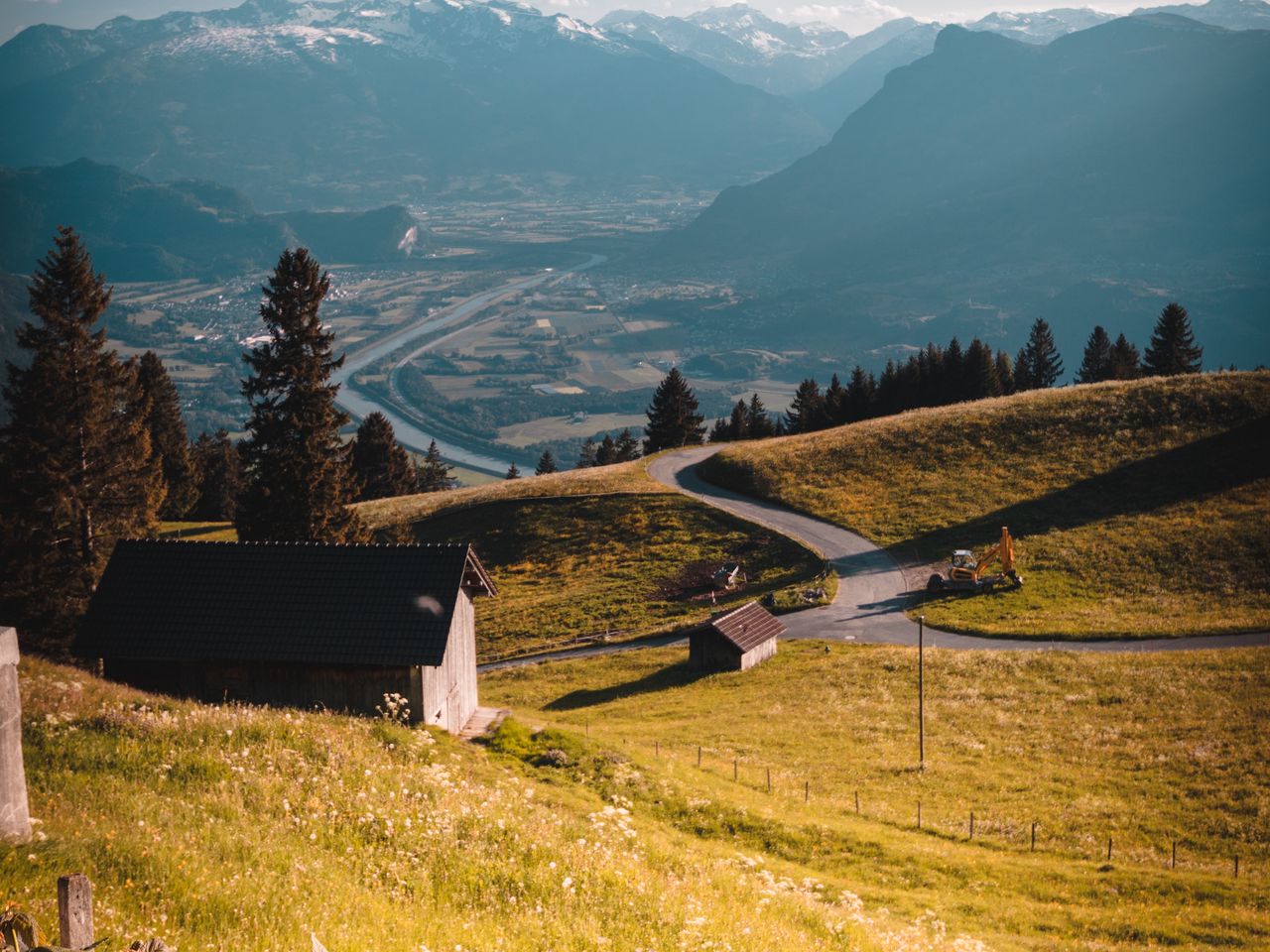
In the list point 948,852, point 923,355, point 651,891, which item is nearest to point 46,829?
point 651,891

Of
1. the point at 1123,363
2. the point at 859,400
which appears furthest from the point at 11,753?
the point at 1123,363

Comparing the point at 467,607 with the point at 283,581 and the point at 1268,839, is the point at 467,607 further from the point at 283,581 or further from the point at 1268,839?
the point at 1268,839

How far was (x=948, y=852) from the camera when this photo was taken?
27.2 meters

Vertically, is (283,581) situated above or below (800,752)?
above

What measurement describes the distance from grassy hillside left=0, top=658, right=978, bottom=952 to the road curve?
30286mm

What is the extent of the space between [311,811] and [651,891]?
20.4 feet

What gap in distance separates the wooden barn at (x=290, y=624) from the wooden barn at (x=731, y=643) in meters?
19.1

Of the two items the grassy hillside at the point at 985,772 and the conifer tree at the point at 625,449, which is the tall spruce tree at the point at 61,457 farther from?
the conifer tree at the point at 625,449

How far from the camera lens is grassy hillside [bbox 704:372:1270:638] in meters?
54.6

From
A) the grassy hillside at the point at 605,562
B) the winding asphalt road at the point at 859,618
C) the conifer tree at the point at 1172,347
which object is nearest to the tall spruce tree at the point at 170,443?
the grassy hillside at the point at 605,562

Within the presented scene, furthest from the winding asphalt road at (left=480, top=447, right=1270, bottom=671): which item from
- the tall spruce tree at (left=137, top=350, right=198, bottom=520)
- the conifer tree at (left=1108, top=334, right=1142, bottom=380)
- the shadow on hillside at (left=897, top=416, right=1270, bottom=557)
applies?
the conifer tree at (left=1108, top=334, right=1142, bottom=380)

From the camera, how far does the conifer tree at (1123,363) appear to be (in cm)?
11638

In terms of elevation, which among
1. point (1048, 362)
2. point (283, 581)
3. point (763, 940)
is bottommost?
point (763, 940)

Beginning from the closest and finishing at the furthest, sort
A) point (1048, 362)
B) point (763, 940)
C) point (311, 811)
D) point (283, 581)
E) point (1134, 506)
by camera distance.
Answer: point (763, 940) < point (311, 811) < point (283, 581) < point (1134, 506) < point (1048, 362)
